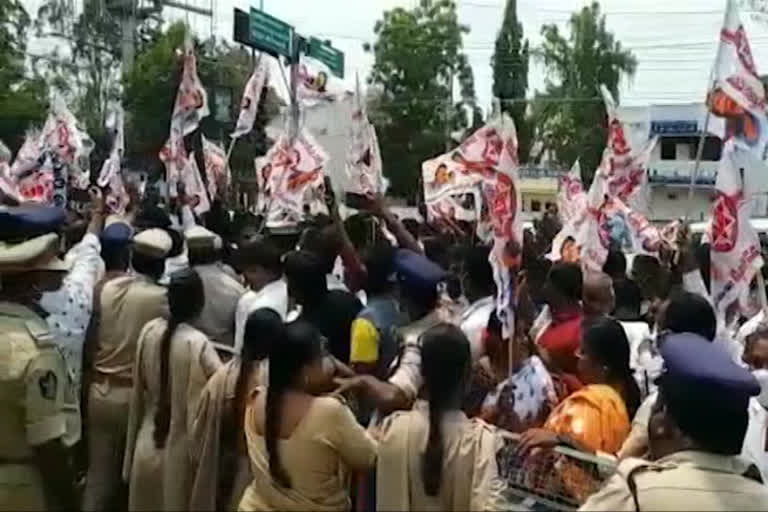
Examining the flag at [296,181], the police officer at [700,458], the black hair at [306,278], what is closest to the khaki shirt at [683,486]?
the police officer at [700,458]

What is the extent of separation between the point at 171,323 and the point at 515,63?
186ft

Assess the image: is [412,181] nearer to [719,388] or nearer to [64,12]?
[64,12]

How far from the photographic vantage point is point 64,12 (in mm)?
50969

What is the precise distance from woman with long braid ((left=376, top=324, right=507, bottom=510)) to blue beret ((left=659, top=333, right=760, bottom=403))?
953 millimetres

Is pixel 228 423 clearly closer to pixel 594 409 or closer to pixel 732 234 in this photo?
pixel 594 409

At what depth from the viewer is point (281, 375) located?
4.27m

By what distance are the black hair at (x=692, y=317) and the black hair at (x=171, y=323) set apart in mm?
2017

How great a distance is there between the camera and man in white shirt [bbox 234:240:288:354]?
241 inches

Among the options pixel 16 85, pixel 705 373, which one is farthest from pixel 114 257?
pixel 16 85

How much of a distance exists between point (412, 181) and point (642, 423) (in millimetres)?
46293

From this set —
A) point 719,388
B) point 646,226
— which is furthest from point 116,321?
point 646,226

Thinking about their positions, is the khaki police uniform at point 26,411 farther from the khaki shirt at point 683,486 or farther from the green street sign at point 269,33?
the green street sign at point 269,33

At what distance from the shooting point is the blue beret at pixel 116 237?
655 cm

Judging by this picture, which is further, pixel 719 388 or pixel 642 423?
pixel 642 423
